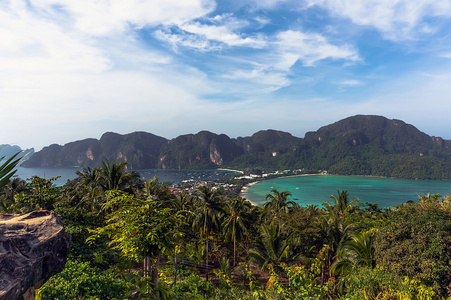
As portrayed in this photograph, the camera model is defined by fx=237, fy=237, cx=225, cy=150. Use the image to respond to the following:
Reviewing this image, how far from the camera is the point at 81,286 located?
23.7ft

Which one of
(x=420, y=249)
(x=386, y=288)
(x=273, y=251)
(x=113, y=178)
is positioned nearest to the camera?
(x=386, y=288)

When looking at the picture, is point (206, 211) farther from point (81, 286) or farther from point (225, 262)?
point (81, 286)

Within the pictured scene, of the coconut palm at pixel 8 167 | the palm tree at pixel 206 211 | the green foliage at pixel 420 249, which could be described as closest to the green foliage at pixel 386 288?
the green foliage at pixel 420 249

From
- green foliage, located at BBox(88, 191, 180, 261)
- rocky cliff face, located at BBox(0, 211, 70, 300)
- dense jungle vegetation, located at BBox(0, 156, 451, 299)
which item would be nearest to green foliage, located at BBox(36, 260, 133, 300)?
dense jungle vegetation, located at BBox(0, 156, 451, 299)

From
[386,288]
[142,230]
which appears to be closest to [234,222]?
[386,288]

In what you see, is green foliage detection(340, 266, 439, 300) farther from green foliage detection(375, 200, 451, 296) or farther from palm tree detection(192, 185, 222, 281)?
palm tree detection(192, 185, 222, 281)

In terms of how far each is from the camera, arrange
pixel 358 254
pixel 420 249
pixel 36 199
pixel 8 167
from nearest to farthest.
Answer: pixel 8 167
pixel 420 249
pixel 358 254
pixel 36 199

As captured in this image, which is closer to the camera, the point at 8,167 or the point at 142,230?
the point at 8,167

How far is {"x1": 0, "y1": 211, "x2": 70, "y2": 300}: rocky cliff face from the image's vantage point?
15.7 ft

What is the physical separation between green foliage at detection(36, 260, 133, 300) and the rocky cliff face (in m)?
1.23

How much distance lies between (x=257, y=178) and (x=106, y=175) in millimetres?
148940

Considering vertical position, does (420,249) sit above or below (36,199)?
below

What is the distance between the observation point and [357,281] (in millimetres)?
8641

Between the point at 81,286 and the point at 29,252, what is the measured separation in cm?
253
